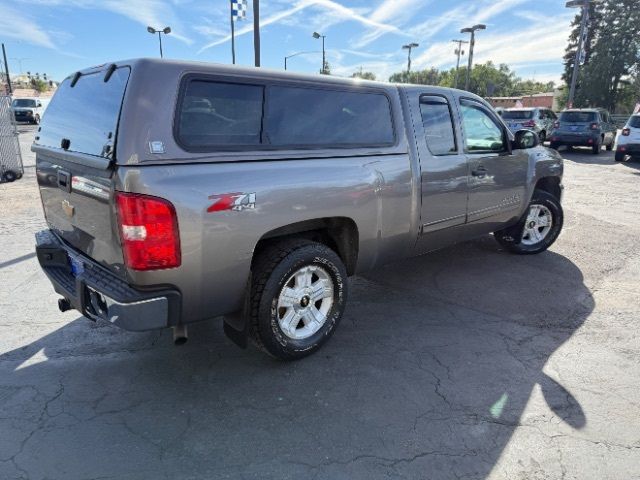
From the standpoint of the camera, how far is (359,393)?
2.93 metres

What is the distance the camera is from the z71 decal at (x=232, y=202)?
2.56m

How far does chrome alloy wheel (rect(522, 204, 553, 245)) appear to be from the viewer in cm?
570

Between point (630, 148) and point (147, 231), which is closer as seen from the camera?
point (147, 231)

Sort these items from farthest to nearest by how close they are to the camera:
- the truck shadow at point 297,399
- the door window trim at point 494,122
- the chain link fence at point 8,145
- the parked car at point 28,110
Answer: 1. the parked car at point 28,110
2. the chain link fence at point 8,145
3. the door window trim at point 494,122
4. the truck shadow at point 297,399

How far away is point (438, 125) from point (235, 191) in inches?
89.8

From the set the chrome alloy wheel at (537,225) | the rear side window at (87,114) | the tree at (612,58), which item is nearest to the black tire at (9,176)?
the rear side window at (87,114)

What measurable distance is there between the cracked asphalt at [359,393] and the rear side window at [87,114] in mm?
1497

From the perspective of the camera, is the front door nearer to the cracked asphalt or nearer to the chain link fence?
the cracked asphalt

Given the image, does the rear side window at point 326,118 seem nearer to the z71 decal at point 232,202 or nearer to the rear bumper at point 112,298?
the z71 decal at point 232,202

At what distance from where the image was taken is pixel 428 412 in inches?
108

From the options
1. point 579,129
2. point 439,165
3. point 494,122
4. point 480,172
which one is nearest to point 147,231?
point 439,165

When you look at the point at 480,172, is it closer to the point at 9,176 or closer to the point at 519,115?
the point at 9,176

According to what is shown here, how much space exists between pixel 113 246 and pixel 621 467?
2.91 m

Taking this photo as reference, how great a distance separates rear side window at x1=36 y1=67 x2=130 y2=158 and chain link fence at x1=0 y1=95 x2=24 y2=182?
313 inches
